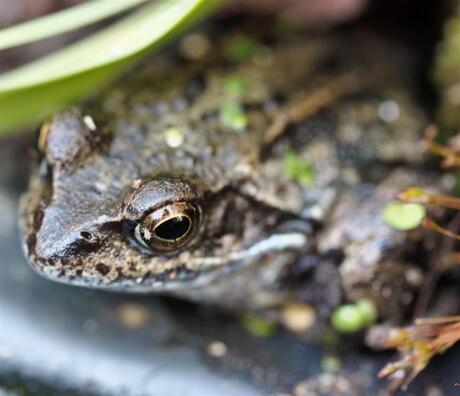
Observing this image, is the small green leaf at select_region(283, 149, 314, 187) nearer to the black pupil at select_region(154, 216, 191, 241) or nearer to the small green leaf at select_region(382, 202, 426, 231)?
the small green leaf at select_region(382, 202, 426, 231)

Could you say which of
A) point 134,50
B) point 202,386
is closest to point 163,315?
point 202,386

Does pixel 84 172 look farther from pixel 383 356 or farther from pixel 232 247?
pixel 383 356

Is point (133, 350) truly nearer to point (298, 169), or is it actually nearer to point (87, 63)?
point (298, 169)

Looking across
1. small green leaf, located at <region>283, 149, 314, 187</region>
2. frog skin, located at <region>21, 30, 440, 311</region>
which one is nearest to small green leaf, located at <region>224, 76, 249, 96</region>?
frog skin, located at <region>21, 30, 440, 311</region>

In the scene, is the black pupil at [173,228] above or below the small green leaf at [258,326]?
above

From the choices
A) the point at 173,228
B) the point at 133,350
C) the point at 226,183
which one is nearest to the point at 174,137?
the point at 226,183

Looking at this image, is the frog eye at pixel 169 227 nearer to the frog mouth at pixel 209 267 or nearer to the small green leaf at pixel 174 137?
the frog mouth at pixel 209 267

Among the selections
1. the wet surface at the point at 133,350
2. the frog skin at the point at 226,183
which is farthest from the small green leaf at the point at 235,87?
the wet surface at the point at 133,350
